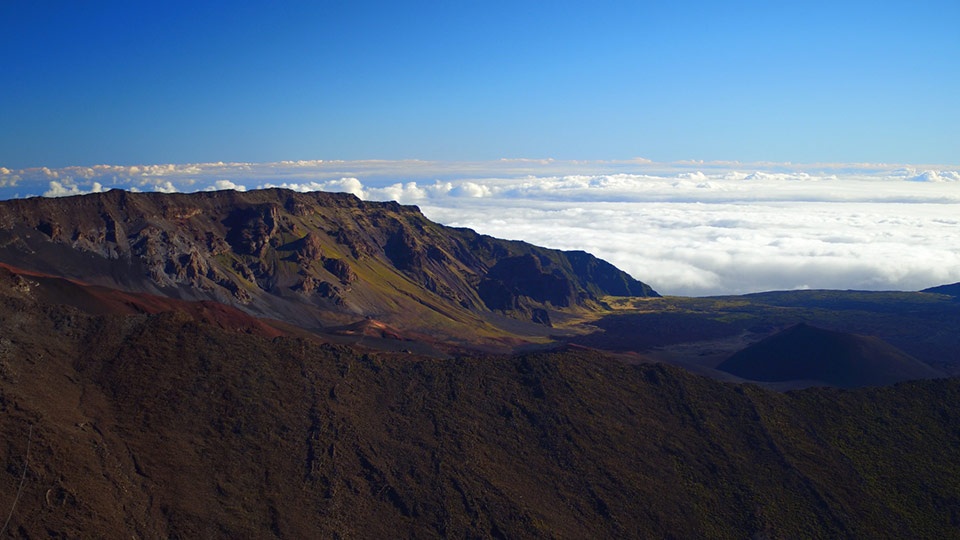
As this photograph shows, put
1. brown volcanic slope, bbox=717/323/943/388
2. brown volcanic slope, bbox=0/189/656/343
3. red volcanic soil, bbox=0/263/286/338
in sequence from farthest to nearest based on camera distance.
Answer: brown volcanic slope, bbox=0/189/656/343 < brown volcanic slope, bbox=717/323/943/388 < red volcanic soil, bbox=0/263/286/338

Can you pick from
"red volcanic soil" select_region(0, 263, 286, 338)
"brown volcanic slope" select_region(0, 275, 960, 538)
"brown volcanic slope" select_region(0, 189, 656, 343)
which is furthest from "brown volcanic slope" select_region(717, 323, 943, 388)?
"red volcanic soil" select_region(0, 263, 286, 338)

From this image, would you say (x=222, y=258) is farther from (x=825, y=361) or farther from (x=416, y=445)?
(x=825, y=361)

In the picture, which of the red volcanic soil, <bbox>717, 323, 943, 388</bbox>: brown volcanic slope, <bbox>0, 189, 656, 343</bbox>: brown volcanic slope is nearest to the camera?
the red volcanic soil

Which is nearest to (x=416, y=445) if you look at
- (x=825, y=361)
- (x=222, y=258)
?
(x=825, y=361)

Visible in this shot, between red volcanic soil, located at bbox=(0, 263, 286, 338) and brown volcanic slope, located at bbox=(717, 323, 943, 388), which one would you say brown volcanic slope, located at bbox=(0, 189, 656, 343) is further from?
brown volcanic slope, located at bbox=(717, 323, 943, 388)

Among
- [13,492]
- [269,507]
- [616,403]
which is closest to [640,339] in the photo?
[616,403]
